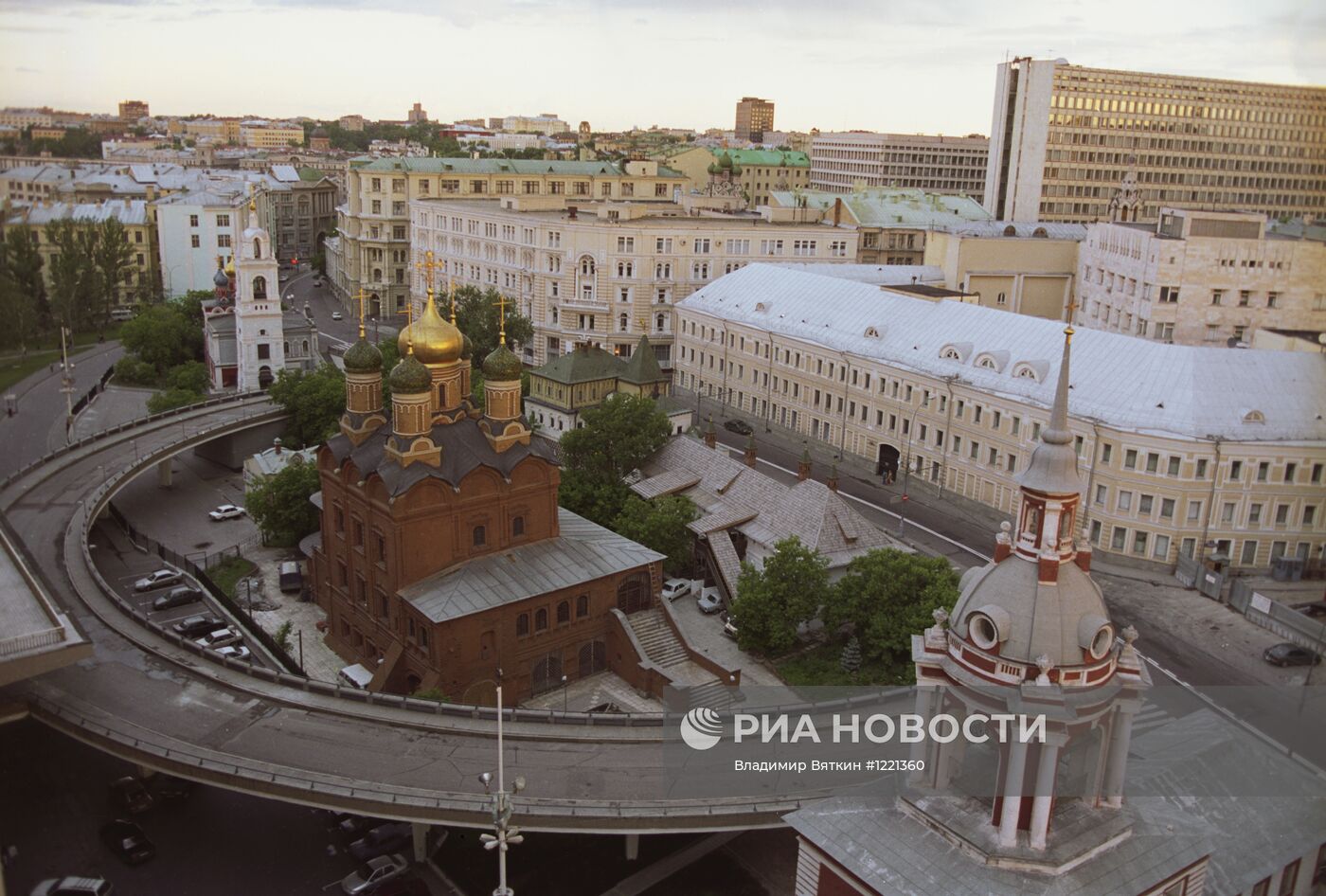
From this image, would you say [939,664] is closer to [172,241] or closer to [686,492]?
[686,492]

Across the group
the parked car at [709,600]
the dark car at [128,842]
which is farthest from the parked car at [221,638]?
the parked car at [709,600]

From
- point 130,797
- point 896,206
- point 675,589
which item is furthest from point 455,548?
point 896,206

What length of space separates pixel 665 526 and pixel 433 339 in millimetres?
14074

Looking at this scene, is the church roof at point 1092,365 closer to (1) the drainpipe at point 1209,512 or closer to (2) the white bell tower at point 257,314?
(1) the drainpipe at point 1209,512

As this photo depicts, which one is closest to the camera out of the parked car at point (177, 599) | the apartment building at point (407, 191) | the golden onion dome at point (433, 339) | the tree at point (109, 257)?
A: the golden onion dome at point (433, 339)

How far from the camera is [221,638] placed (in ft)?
164

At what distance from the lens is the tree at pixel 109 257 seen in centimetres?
10634

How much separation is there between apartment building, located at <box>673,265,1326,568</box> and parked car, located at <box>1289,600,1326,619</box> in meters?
4.31

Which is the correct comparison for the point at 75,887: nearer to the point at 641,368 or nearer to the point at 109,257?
the point at 641,368

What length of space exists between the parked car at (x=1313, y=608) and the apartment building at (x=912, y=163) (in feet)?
462

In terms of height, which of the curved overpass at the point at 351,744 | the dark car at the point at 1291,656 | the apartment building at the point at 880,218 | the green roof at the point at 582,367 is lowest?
the dark car at the point at 1291,656

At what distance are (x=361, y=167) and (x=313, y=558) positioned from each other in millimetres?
85500

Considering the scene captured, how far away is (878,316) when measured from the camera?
7375cm

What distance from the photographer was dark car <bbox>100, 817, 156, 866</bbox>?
34031 mm
